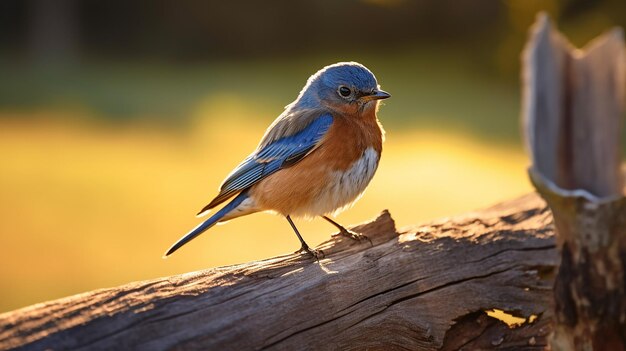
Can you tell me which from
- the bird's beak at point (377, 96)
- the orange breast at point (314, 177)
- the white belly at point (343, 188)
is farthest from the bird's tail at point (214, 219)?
the bird's beak at point (377, 96)

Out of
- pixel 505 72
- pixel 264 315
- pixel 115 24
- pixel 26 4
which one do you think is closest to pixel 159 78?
pixel 115 24

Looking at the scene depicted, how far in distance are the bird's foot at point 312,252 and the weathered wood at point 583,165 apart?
4.89ft

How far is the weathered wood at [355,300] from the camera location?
3316 mm

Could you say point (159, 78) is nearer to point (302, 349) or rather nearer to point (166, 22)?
point (166, 22)

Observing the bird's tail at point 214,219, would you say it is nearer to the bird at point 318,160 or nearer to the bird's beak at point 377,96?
the bird at point 318,160

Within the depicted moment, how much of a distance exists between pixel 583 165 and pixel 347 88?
92.0 inches

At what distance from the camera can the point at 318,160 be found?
4.93 m

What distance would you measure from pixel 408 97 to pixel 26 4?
10.3 meters

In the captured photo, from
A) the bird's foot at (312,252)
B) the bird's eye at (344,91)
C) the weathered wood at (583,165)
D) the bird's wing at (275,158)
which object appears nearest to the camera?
the weathered wood at (583,165)

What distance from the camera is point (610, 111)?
10.2 ft

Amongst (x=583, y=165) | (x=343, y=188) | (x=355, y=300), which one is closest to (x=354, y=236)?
(x=343, y=188)

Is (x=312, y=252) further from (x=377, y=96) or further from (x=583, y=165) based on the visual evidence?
(x=583, y=165)

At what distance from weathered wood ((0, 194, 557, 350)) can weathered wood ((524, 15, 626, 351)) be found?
1.11 metres

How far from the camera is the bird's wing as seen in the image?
A: 5031mm
